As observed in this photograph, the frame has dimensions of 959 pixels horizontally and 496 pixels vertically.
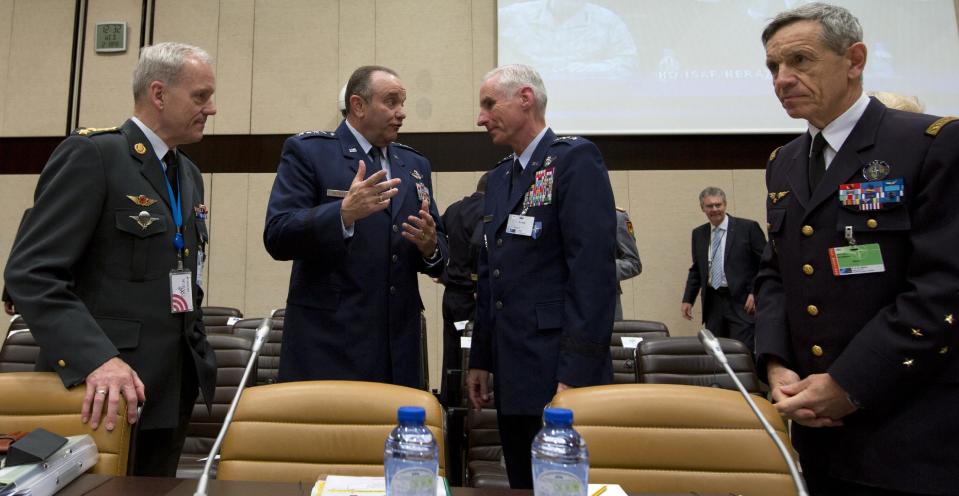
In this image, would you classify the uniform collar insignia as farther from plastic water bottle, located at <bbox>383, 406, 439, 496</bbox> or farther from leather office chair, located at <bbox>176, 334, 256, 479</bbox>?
leather office chair, located at <bbox>176, 334, 256, 479</bbox>

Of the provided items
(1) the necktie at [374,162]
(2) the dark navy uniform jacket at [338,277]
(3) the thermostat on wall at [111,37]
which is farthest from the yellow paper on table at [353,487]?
(3) the thermostat on wall at [111,37]

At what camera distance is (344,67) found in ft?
18.5

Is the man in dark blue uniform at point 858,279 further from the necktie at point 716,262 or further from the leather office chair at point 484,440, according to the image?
the necktie at point 716,262

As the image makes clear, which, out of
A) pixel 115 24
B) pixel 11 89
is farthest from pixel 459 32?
pixel 11 89

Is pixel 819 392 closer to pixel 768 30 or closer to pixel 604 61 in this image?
pixel 768 30

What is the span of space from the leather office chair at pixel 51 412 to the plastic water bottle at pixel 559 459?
89 cm

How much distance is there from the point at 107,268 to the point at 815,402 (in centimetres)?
174

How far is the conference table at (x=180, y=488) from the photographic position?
3.43 ft

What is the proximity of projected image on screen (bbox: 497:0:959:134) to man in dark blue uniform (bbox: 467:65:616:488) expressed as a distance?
11.1ft

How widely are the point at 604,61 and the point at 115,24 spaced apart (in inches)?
177

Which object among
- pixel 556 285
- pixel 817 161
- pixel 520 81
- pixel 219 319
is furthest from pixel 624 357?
pixel 219 319

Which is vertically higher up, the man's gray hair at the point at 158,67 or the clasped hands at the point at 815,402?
the man's gray hair at the point at 158,67

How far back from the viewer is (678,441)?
130cm

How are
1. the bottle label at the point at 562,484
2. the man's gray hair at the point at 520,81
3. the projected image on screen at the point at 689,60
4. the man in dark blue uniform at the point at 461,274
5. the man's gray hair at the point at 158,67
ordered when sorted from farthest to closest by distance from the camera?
the projected image on screen at the point at 689,60, the man in dark blue uniform at the point at 461,274, the man's gray hair at the point at 520,81, the man's gray hair at the point at 158,67, the bottle label at the point at 562,484
